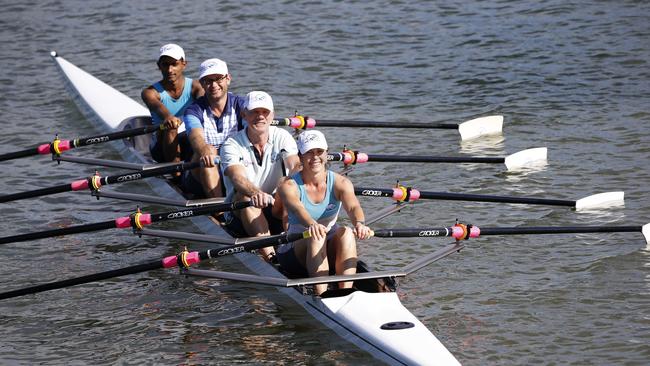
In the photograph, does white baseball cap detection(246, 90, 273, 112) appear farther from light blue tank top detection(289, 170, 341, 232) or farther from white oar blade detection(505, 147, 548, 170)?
white oar blade detection(505, 147, 548, 170)

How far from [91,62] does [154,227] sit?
886 centimetres

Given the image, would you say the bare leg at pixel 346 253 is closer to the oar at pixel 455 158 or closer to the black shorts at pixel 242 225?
the black shorts at pixel 242 225

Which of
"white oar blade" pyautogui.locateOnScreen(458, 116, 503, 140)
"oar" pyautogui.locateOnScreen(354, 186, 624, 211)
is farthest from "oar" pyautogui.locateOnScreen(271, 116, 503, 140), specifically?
"oar" pyautogui.locateOnScreen(354, 186, 624, 211)

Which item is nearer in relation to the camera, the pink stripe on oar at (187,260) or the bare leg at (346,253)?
the bare leg at (346,253)

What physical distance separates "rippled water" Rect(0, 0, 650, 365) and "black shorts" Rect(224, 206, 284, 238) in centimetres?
53

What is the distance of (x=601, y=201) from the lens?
12188 millimetres

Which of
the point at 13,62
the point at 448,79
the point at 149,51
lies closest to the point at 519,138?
the point at 448,79

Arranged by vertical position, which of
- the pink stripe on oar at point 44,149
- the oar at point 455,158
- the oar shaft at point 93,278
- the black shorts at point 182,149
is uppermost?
the pink stripe on oar at point 44,149

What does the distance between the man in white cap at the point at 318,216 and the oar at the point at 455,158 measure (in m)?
2.87

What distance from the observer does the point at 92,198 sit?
14.3m

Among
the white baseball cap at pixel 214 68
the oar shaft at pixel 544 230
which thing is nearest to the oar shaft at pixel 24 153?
the white baseball cap at pixel 214 68

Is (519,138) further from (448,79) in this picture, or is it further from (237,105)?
(237,105)

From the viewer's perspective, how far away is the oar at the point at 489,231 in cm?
987

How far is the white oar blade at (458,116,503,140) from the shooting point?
1530cm
